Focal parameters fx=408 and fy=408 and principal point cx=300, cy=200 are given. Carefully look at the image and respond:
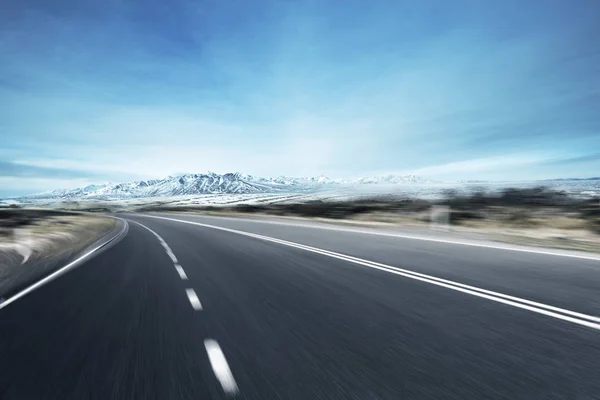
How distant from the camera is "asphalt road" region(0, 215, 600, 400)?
335cm

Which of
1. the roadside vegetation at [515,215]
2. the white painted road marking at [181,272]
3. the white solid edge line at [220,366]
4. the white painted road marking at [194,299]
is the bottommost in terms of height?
the roadside vegetation at [515,215]

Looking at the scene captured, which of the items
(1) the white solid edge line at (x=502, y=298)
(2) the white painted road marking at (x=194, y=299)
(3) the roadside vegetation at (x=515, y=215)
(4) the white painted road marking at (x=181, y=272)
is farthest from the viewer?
(3) the roadside vegetation at (x=515, y=215)

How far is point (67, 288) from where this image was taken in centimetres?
783

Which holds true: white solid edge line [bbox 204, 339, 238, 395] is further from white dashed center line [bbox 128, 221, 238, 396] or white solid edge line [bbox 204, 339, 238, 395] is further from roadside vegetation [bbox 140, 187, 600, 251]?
roadside vegetation [bbox 140, 187, 600, 251]

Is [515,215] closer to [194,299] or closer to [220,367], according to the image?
[194,299]

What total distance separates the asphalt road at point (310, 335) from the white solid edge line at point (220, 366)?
0.06 ft

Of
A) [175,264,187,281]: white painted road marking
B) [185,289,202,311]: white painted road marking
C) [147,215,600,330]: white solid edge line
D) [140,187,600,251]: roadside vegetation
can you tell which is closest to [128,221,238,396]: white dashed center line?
[185,289,202,311]: white painted road marking

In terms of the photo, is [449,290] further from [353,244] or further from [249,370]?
[353,244]

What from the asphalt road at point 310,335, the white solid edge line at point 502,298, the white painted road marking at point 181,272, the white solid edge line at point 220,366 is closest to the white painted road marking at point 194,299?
the asphalt road at point 310,335

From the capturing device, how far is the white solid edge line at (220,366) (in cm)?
336

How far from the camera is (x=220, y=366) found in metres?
3.79

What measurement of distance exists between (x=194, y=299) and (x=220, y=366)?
3046mm

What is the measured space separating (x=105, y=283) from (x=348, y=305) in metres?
5.21

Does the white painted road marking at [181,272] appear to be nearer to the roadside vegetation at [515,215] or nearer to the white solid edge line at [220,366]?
the white solid edge line at [220,366]
